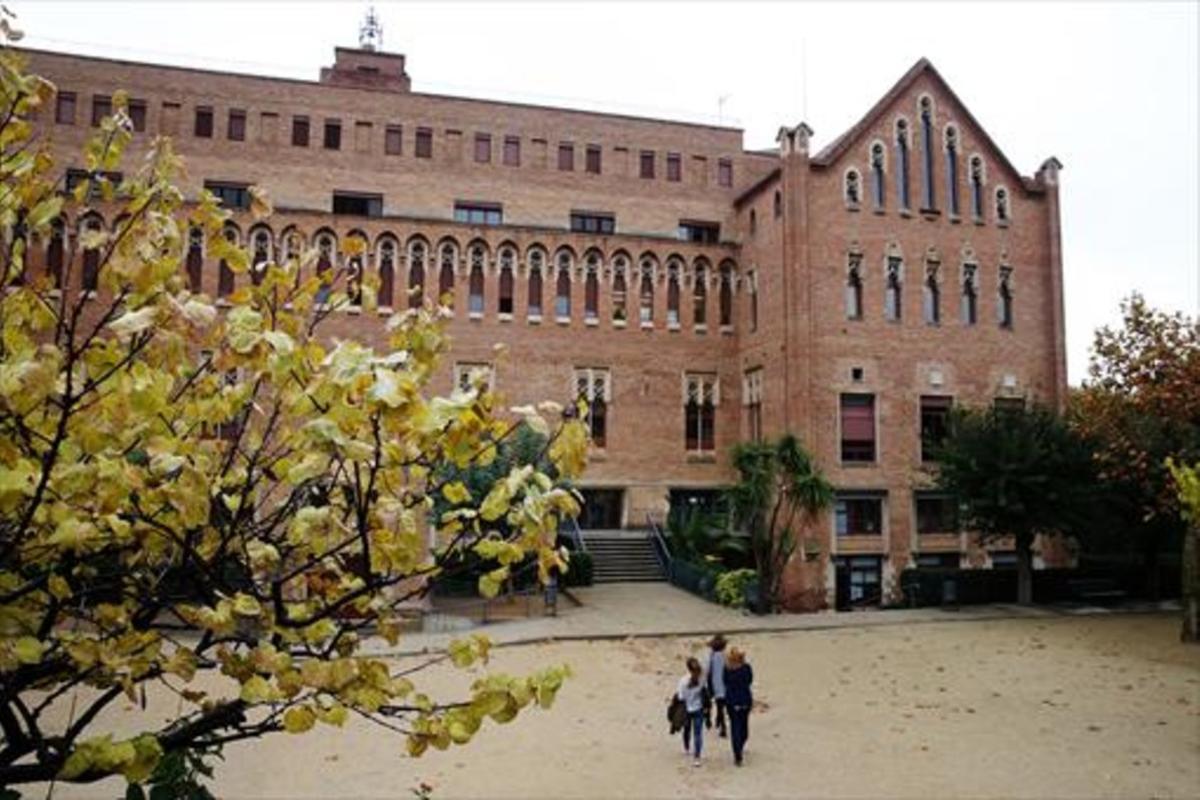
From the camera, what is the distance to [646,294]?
108ft

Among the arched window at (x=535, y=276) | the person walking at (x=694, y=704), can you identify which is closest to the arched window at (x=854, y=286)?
the arched window at (x=535, y=276)

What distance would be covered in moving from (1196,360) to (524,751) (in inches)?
555

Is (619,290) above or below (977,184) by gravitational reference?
below

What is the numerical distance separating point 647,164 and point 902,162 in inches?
401

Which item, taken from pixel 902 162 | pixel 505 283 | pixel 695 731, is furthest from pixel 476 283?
pixel 695 731

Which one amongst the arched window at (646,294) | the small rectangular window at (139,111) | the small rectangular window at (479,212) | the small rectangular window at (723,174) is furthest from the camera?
the small rectangular window at (723,174)

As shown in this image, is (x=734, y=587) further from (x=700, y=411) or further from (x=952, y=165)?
(x=952, y=165)

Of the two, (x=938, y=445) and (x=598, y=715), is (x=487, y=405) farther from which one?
(x=938, y=445)

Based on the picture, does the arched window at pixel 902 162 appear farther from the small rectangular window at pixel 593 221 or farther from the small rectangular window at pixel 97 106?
the small rectangular window at pixel 97 106

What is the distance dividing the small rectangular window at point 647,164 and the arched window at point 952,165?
11189 mm

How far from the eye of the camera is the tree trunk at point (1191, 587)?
2086cm

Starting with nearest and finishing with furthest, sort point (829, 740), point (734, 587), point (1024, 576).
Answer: point (829, 740) → point (734, 587) → point (1024, 576)

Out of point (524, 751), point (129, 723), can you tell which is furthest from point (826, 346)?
point (129, 723)

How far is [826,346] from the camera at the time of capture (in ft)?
94.5
